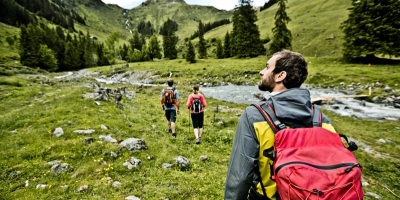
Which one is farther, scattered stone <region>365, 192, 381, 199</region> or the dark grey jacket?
scattered stone <region>365, 192, 381, 199</region>

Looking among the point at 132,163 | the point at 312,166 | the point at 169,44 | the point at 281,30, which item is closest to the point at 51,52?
the point at 169,44

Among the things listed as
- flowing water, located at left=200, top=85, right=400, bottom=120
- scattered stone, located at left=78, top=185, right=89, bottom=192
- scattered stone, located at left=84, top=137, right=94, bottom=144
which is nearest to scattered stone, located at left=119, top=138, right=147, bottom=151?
scattered stone, located at left=84, top=137, right=94, bottom=144

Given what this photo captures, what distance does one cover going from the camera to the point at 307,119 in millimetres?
2732

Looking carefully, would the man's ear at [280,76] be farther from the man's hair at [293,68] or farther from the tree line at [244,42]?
the tree line at [244,42]

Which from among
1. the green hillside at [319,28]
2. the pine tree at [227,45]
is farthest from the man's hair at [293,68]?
the pine tree at [227,45]

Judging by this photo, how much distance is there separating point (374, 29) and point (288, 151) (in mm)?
42133

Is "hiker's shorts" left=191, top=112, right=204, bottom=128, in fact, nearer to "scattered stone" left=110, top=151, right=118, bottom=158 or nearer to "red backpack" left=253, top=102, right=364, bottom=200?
"scattered stone" left=110, top=151, right=118, bottom=158

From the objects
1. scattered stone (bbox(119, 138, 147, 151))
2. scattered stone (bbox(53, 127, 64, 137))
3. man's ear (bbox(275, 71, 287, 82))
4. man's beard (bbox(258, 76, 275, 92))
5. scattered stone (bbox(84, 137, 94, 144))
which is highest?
man's ear (bbox(275, 71, 287, 82))

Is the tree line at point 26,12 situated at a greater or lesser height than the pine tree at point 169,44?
greater

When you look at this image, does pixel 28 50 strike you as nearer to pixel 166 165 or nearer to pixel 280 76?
pixel 166 165

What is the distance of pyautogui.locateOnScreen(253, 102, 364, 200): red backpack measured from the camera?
2.33 meters

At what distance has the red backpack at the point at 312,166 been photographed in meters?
2.33

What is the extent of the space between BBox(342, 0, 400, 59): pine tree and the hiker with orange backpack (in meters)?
40.9

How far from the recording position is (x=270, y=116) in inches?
111
